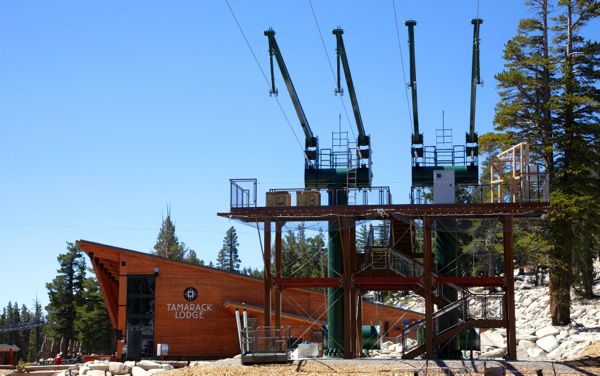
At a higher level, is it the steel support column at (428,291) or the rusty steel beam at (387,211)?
the rusty steel beam at (387,211)

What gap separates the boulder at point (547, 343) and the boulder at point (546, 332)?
1.89 feet

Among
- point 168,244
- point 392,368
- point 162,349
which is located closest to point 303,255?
point 168,244

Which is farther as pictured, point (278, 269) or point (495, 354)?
point (495, 354)

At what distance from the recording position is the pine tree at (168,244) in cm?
11034

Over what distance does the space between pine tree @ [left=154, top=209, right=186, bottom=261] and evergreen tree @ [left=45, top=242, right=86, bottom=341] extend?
2005 centimetres

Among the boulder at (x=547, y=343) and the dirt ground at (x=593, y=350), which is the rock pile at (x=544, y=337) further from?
the dirt ground at (x=593, y=350)

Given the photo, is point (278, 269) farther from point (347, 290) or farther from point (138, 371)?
point (138, 371)

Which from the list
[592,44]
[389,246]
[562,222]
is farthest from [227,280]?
[592,44]

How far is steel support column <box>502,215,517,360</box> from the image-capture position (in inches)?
1457

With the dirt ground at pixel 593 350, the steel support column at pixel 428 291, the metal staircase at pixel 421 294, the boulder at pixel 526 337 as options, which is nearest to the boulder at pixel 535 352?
the boulder at pixel 526 337

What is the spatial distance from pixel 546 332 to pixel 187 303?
2042cm

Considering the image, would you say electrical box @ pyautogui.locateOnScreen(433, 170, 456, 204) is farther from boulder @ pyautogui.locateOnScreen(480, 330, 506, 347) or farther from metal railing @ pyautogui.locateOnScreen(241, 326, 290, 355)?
boulder @ pyautogui.locateOnScreen(480, 330, 506, 347)

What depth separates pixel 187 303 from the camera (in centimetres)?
5519

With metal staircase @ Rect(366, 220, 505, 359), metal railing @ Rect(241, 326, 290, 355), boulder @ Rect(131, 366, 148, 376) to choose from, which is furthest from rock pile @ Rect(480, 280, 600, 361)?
boulder @ Rect(131, 366, 148, 376)
